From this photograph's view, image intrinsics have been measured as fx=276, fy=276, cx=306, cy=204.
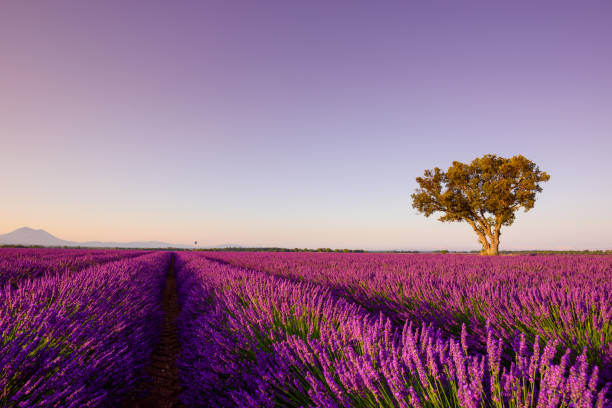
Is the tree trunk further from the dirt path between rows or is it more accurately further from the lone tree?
the dirt path between rows

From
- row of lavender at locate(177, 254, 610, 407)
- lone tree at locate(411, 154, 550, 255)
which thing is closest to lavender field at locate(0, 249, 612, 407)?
row of lavender at locate(177, 254, 610, 407)

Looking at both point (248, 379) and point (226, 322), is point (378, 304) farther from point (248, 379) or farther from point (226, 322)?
point (248, 379)

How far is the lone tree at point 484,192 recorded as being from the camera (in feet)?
61.7

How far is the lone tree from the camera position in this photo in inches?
741

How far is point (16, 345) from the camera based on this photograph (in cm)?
152

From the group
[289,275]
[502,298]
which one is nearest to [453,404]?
[502,298]

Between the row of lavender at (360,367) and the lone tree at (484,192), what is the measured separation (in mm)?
20134

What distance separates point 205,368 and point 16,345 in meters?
1.32

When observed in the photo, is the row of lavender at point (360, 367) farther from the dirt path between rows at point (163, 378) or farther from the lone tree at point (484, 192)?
the lone tree at point (484, 192)

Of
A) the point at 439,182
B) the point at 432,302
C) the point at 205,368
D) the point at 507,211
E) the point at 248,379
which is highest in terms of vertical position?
the point at 439,182

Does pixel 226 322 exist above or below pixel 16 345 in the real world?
below

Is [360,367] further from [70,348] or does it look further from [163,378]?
[163,378]

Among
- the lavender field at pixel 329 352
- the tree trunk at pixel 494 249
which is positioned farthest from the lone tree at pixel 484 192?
the lavender field at pixel 329 352

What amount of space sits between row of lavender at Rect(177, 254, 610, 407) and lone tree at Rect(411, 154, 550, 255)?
20.1 m
